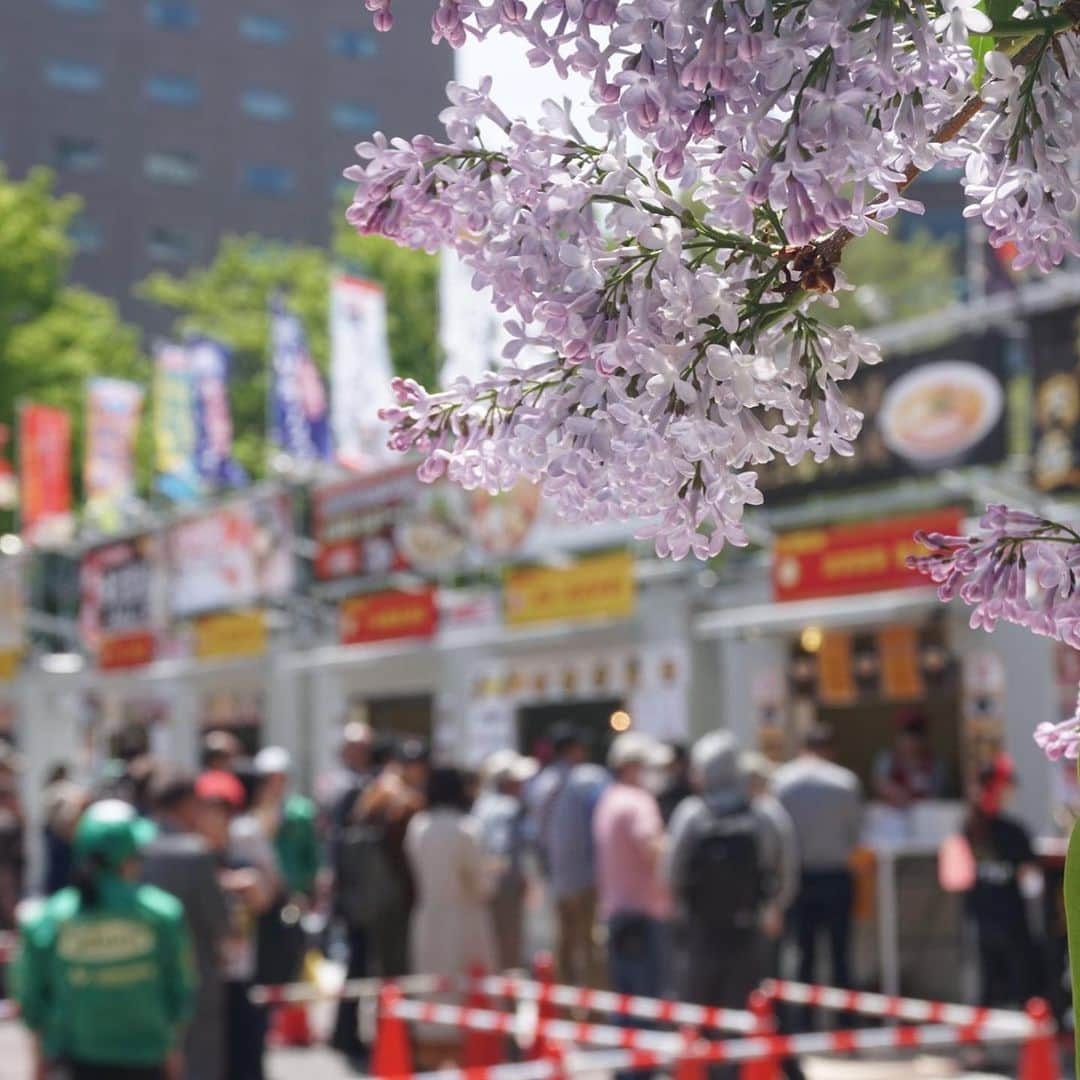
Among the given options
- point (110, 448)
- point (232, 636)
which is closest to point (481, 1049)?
point (232, 636)

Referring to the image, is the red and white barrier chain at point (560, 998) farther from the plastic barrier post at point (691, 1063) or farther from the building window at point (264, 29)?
the building window at point (264, 29)

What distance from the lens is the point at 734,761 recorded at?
9719 millimetres

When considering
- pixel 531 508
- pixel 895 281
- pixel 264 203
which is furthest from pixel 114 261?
pixel 531 508

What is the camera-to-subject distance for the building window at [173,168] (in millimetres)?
67125

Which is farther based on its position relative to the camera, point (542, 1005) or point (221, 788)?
point (542, 1005)

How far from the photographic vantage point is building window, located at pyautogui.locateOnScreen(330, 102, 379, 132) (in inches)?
2766

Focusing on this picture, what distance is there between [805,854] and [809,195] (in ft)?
36.2

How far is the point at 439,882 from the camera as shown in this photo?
35.0 ft

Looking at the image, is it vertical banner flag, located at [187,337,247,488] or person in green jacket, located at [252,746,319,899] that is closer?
person in green jacket, located at [252,746,319,899]

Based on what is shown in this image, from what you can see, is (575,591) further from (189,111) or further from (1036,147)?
(189,111)

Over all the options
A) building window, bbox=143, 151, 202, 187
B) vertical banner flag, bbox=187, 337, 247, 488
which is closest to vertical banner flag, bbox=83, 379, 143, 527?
vertical banner flag, bbox=187, 337, 247, 488

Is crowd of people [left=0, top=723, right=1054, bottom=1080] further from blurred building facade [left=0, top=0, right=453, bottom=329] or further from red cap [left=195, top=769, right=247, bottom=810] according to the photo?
blurred building facade [left=0, top=0, right=453, bottom=329]

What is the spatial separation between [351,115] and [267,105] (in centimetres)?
318

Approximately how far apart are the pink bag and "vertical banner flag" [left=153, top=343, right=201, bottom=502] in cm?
1402
